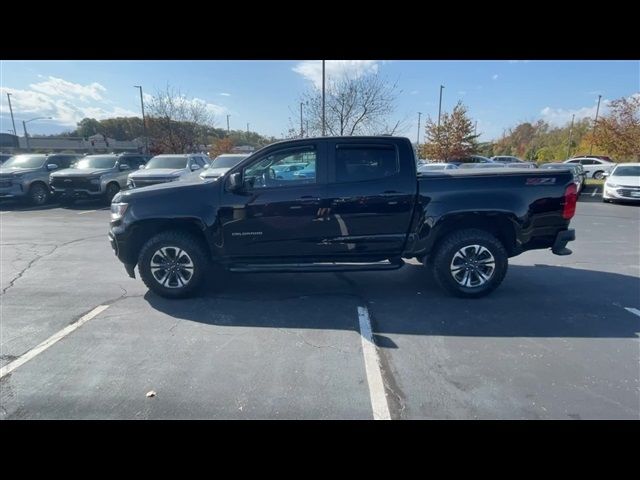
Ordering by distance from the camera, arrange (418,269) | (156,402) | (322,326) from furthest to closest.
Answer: (418,269)
(322,326)
(156,402)

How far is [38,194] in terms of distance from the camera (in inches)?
514

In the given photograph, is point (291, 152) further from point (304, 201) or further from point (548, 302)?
point (548, 302)

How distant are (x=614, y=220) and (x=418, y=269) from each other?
339 inches

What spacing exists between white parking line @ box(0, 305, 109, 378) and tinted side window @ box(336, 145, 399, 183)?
11.1 feet

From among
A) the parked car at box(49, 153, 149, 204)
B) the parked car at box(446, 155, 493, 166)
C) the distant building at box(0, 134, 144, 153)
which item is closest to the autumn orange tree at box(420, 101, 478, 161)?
the parked car at box(446, 155, 493, 166)

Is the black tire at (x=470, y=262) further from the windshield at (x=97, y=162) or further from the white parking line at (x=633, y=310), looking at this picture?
the windshield at (x=97, y=162)

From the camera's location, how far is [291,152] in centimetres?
436

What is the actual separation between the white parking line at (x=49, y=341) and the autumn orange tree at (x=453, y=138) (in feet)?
95.1

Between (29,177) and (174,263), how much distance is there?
12.5 m

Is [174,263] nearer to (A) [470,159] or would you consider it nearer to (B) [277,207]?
(B) [277,207]

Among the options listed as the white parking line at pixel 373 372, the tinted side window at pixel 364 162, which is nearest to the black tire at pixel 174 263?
the tinted side window at pixel 364 162

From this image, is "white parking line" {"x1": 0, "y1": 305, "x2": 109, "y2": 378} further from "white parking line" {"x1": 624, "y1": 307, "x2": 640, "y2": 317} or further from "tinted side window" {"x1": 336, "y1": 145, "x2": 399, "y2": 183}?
"white parking line" {"x1": 624, "y1": 307, "x2": 640, "y2": 317}
